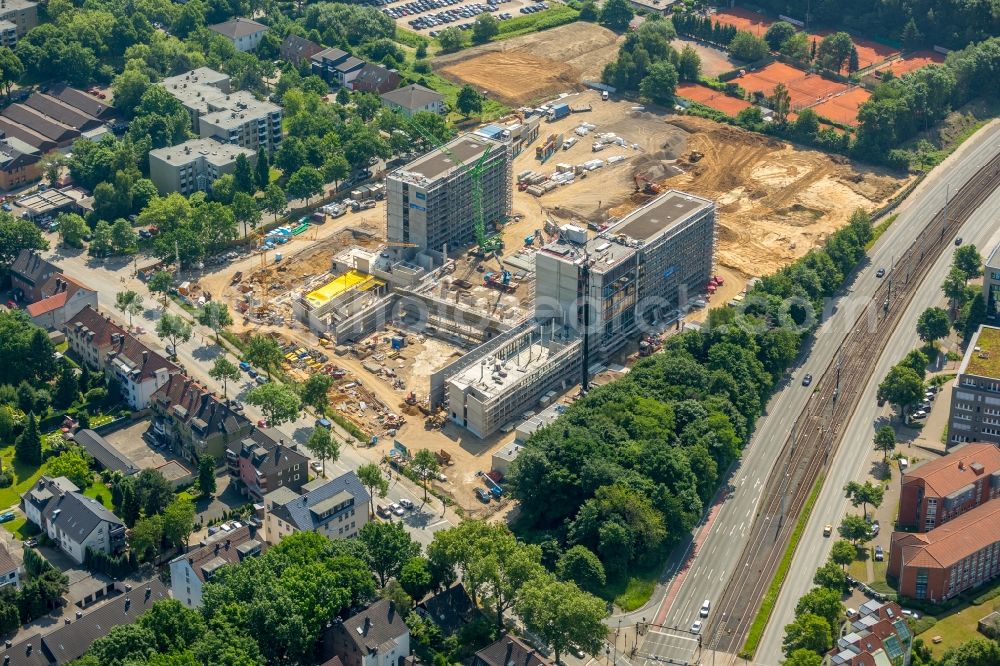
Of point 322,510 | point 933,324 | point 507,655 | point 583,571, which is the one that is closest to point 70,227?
point 322,510

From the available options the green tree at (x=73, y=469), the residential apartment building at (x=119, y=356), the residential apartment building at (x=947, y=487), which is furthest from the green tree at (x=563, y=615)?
the residential apartment building at (x=119, y=356)

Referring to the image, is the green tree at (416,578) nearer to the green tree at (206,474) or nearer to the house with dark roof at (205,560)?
the house with dark roof at (205,560)

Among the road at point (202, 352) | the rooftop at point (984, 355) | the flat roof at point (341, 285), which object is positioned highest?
the rooftop at point (984, 355)

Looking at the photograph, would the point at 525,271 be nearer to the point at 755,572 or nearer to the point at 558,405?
the point at 558,405

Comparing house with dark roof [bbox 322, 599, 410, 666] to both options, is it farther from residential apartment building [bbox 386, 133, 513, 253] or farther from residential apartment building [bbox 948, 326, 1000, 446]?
residential apartment building [bbox 386, 133, 513, 253]

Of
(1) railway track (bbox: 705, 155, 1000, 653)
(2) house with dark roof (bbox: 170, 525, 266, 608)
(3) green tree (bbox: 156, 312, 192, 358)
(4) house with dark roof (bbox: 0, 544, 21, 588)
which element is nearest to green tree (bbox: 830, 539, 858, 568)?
(1) railway track (bbox: 705, 155, 1000, 653)

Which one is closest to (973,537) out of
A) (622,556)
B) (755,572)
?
(755,572)
